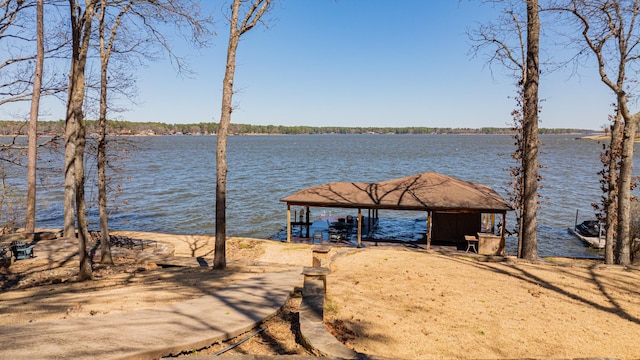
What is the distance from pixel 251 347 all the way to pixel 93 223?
27955mm

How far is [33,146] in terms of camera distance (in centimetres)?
1677

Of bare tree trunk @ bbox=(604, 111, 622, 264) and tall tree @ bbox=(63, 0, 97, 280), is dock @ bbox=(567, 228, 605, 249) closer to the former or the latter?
bare tree trunk @ bbox=(604, 111, 622, 264)

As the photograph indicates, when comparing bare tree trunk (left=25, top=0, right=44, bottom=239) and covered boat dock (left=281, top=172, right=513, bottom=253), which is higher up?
bare tree trunk (left=25, top=0, right=44, bottom=239)

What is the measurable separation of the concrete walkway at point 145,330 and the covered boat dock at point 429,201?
11.9 meters

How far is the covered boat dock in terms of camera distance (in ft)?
59.0

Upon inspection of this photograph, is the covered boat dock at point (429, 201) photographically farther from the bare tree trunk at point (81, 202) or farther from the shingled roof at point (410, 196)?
the bare tree trunk at point (81, 202)

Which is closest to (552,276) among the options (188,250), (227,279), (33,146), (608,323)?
(608,323)

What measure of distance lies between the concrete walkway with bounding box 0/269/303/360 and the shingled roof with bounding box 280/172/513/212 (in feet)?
38.8

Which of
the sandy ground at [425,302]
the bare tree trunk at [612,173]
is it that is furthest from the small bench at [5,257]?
the bare tree trunk at [612,173]

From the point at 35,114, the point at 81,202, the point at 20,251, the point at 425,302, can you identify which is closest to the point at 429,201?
the point at 425,302

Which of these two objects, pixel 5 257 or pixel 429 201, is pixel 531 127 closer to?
pixel 429 201

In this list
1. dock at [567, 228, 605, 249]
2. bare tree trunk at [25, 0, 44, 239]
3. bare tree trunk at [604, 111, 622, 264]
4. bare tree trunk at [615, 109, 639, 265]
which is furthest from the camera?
dock at [567, 228, 605, 249]

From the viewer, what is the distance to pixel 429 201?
18.5 metres

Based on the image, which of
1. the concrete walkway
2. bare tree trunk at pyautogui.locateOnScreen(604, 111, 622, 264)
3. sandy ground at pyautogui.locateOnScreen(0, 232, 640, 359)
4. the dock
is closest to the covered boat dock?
bare tree trunk at pyautogui.locateOnScreen(604, 111, 622, 264)
